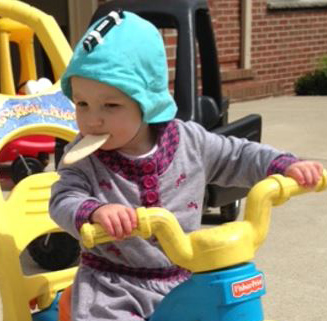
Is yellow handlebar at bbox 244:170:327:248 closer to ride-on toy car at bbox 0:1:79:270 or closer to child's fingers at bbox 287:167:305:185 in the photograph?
child's fingers at bbox 287:167:305:185

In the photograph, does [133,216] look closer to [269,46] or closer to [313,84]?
[269,46]

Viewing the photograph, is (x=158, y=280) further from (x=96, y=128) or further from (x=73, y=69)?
(x=73, y=69)

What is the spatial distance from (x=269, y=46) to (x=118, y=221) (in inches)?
335

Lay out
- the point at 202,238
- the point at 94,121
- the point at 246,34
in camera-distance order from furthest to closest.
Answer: the point at 246,34
the point at 94,121
the point at 202,238

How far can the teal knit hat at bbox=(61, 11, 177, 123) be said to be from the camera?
1736 mm

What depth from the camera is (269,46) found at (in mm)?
9711

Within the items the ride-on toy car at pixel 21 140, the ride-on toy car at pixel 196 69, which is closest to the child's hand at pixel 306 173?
the ride-on toy car at pixel 196 69

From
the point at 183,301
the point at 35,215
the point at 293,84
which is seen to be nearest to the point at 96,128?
the point at 183,301

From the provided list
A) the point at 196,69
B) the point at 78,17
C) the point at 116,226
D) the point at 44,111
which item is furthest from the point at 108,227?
the point at 78,17

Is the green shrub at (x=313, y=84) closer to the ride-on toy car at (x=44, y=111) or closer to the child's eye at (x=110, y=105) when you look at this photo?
the ride-on toy car at (x=44, y=111)

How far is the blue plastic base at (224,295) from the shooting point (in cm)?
157

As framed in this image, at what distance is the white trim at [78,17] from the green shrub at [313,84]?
166 inches

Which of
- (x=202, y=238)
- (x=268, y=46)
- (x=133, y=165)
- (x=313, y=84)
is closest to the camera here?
(x=202, y=238)

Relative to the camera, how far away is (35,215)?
8.56 ft
